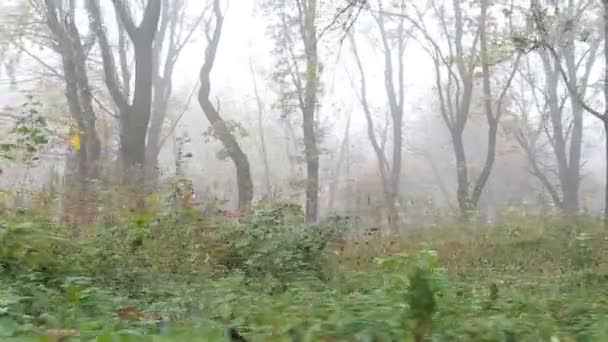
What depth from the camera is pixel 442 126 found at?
56875mm

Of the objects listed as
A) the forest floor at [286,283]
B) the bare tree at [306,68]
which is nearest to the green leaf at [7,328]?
the forest floor at [286,283]

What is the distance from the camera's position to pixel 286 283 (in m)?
6.68

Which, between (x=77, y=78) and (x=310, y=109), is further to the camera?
(x=310, y=109)

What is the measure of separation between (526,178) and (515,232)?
128 ft

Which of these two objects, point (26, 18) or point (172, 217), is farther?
point (26, 18)

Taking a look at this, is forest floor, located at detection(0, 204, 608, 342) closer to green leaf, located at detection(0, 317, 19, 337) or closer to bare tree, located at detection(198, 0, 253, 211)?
green leaf, located at detection(0, 317, 19, 337)

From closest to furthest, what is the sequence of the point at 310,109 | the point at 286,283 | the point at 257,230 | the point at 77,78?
1. the point at 286,283
2. the point at 257,230
3. the point at 77,78
4. the point at 310,109

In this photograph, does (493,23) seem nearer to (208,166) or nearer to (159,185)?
(159,185)

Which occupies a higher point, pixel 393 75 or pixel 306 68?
pixel 393 75

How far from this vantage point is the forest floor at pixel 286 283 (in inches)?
124

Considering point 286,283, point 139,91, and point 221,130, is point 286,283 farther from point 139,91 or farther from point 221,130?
point 221,130

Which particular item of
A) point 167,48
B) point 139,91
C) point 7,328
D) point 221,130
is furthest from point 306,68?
point 7,328

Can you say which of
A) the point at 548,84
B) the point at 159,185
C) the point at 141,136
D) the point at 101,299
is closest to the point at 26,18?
the point at 141,136

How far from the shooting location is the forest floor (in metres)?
3.15
